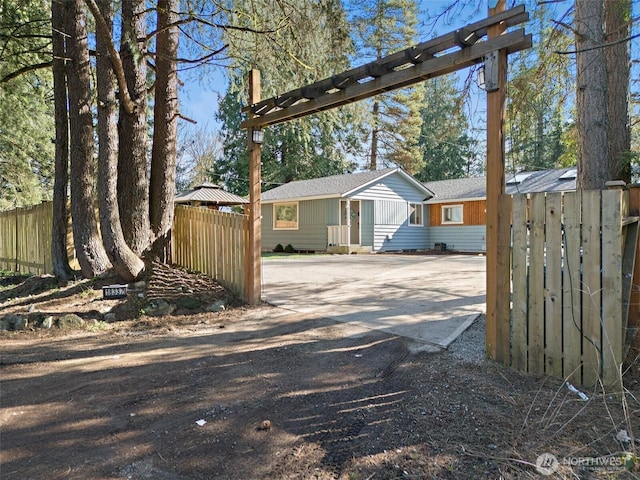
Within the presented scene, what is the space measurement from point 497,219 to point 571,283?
0.75 meters

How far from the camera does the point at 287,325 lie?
16.6 ft

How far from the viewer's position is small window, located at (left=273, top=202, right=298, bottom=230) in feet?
65.0

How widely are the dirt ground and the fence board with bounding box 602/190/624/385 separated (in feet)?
0.76

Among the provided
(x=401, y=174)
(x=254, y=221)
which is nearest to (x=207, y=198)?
(x=401, y=174)

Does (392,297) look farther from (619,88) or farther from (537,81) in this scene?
(619,88)

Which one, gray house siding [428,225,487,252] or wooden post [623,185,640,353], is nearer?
wooden post [623,185,640,353]

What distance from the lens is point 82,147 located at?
21.2ft

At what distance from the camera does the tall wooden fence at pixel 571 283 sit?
296 cm

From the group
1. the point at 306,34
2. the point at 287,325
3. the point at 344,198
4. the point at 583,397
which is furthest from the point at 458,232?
the point at 583,397

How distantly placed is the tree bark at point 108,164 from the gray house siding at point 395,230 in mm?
13251

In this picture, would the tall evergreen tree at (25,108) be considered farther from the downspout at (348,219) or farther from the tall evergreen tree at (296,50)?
the downspout at (348,219)

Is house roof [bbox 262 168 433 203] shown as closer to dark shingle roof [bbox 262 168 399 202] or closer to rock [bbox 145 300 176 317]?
dark shingle roof [bbox 262 168 399 202]

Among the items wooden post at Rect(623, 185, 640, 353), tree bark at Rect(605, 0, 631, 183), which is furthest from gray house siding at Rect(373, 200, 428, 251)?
wooden post at Rect(623, 185, 640, 353)

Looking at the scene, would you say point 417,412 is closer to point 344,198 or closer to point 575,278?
point 575,278
